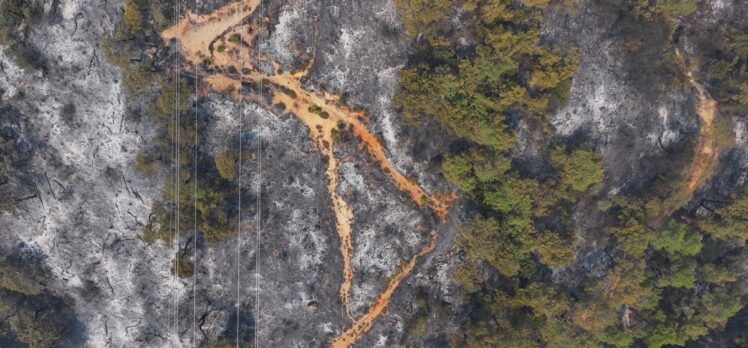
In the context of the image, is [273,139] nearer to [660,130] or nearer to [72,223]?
[72,223]

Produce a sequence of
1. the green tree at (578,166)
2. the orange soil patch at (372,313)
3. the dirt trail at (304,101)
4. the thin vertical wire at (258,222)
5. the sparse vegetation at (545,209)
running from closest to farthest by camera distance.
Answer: the sparse vegetation at (545,209)
the green tree at (578,166)
the dirt trail at (304,101)
the thin vertical wire at (258,222)
the orange soil patch at (372,313)

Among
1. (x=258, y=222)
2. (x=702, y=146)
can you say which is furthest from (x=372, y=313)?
(x=702, y=146)

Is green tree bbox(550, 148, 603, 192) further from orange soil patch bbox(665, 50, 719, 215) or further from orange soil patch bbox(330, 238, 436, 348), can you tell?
orange soil patch bbox(330, 238, 436, 348)

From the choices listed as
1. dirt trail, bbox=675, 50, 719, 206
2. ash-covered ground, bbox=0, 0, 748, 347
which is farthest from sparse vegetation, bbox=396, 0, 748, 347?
ash-covered ground, bbox=0, 0, 748, 347

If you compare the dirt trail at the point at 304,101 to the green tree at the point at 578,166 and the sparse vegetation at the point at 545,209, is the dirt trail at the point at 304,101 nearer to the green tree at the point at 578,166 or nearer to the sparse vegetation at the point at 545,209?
the sparse vegetation at the point at 545,209

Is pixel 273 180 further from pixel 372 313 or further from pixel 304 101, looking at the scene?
pixel 372 313

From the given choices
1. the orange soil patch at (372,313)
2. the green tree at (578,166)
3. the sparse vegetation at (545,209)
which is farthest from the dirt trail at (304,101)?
the green tree at (578,166)

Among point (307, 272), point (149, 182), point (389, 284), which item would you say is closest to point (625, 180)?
point (389, 284)

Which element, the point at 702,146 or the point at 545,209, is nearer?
the point at 545,209

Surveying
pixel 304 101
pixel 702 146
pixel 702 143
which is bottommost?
pixel 702 146
